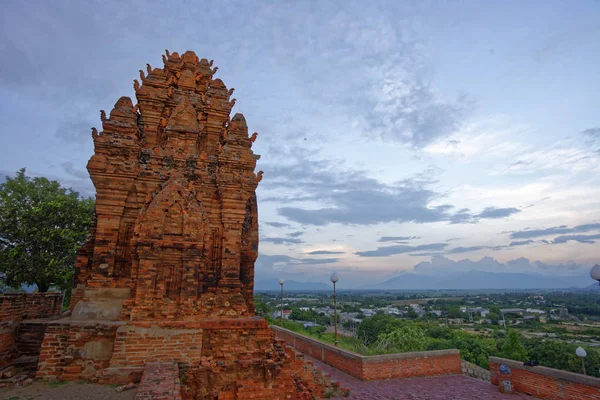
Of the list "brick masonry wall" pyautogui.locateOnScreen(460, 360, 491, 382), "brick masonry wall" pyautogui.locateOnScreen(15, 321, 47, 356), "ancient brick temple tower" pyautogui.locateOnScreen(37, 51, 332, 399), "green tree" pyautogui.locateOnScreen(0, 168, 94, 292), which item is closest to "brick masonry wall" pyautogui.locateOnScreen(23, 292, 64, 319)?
"brick masonry wall" pyautogui.locateOnScreen(15, 321, 47, 356)

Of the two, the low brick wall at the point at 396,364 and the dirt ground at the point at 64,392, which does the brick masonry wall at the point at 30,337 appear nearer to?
the dirt ground at the point at 64,392

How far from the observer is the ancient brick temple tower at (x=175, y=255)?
273 inches

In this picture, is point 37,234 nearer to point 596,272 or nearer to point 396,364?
point 396,364

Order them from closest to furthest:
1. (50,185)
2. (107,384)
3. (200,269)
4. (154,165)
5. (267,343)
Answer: (107,384), (267,343), (200,269), (154,165), (50,185)

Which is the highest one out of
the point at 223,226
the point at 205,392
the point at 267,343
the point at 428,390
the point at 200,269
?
the point at 223,226

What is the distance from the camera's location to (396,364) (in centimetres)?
1266

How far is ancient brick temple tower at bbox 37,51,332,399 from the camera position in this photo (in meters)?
6.94

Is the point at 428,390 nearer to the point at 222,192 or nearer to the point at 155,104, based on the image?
the point at 222,192

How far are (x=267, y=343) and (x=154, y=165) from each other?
5.17 metres

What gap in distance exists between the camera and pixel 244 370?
732cm

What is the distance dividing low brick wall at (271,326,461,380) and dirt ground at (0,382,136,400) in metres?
8.55

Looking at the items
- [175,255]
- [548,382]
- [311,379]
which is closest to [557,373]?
[548,382]

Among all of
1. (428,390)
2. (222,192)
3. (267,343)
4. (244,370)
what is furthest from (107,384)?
(428,390)

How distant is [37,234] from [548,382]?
20.7 metres
